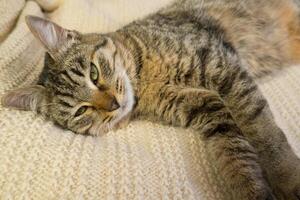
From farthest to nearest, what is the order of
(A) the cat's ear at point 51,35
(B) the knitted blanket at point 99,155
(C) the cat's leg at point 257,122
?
(A) the cat's ear at point 51,35
(C) the cat's leg at point 257,122
(B) the knitted blanket at point 99,155

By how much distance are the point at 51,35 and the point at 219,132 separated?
0.71m

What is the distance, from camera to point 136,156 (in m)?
1.12

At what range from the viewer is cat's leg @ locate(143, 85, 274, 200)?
41.3 inches

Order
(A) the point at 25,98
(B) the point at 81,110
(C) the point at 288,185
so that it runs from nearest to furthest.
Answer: (C) the point at 288,185
(A) the point at 25,98
(B) the point at 81,110

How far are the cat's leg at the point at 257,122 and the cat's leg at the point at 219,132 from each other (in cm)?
5

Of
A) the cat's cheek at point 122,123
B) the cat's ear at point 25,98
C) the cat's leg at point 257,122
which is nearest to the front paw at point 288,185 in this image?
the cat's leg at point 257,122

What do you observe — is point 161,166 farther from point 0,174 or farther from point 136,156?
point 0,174

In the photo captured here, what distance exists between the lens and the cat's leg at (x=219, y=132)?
1.05 metres

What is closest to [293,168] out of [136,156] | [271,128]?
[271,128]

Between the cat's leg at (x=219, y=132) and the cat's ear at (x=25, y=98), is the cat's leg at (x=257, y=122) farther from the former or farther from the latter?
the cat's ear at (x=25, y=98)

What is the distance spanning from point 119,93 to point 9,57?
42 cm

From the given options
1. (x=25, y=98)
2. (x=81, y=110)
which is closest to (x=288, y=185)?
(x=81, y=110)

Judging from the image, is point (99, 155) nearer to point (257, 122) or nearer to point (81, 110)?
point (81, 110)

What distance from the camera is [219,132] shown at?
1247 millimetres
